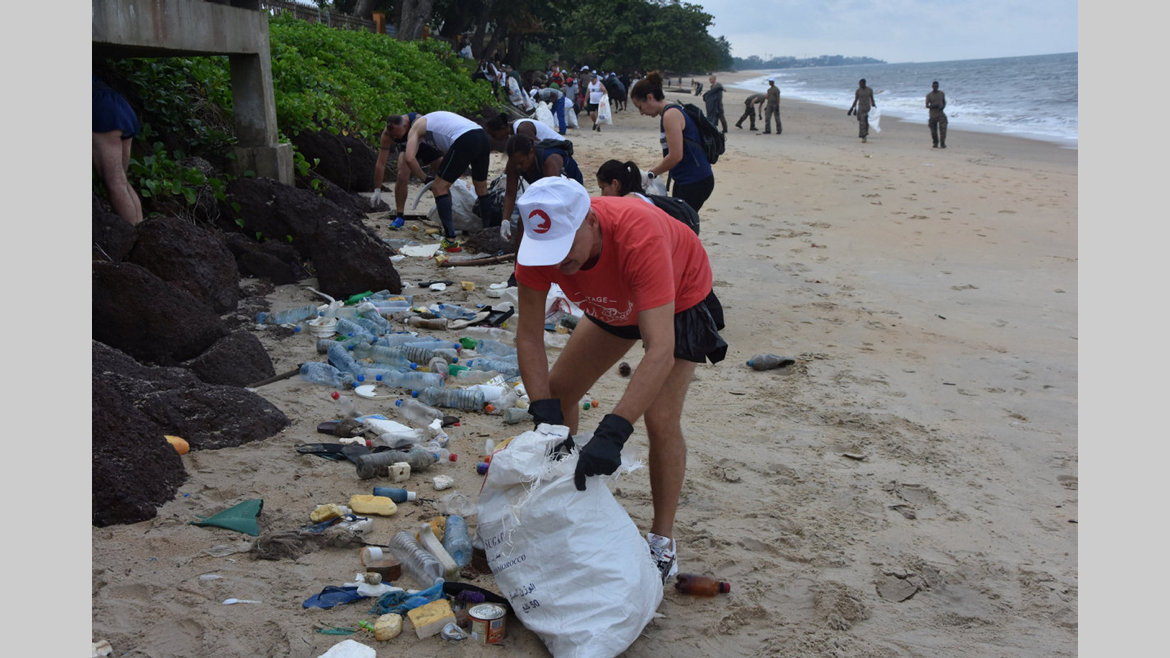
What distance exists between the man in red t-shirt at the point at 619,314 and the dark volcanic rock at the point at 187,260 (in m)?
3.52

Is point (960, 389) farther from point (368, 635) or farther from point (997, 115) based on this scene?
point (997, 115)

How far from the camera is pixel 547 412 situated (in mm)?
2994

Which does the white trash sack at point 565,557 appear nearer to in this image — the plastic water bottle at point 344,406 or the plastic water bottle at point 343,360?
the plastic water bottle at point 344,406

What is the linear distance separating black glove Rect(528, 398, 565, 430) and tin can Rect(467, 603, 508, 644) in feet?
2.00

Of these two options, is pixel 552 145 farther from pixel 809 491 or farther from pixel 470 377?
pixel 809 491

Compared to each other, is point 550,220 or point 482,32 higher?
point 482,32

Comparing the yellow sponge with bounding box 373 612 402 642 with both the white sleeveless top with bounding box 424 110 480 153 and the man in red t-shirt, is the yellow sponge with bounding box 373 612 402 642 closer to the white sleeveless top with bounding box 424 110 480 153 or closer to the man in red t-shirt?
the man in red t-shirt

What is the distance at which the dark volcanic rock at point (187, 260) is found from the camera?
19.1 feet

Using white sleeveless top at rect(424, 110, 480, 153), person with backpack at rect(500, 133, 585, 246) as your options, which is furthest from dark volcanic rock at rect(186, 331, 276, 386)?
white sleeveless top at rect(424, 110, 480, 153)

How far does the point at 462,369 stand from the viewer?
545 centimetres

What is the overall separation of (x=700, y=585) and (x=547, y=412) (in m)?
0.84

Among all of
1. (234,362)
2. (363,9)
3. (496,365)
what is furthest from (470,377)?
(363,9)

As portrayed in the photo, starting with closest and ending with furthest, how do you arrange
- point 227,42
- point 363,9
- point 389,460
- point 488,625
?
1. point 488,625
2. point 389,460
3. point 227,42
4. point 363,9

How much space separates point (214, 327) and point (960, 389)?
445 cm
